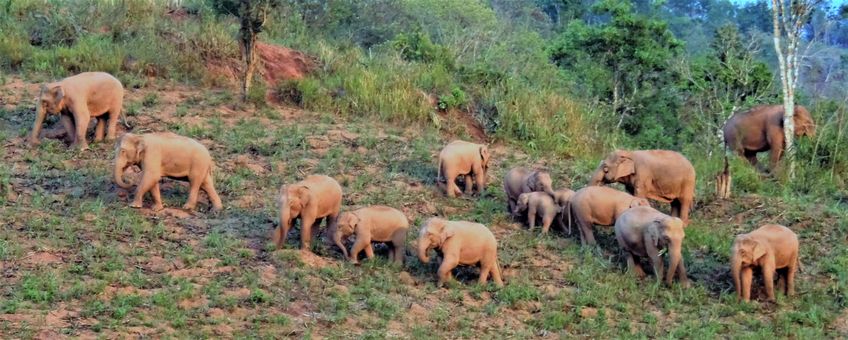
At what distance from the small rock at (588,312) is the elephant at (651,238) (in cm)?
100

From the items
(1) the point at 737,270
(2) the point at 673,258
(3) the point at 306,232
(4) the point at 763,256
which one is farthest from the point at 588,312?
(3) the point at 306,232

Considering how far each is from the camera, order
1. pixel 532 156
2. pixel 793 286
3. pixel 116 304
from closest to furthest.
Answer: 1. pixel 116 304
2. pixel 793 286
3. pixel 532 156

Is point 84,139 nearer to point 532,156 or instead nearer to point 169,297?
point 169,297

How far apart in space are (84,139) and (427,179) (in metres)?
3.99

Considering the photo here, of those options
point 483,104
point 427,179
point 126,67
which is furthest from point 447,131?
point 126,67

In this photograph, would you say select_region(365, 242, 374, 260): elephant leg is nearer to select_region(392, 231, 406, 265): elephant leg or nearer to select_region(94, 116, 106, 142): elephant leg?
select_region(392, 231, 406, 265): elephant leg

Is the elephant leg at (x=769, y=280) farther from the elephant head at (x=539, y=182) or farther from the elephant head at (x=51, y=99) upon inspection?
A: the elephant head at (x=51, y=99)

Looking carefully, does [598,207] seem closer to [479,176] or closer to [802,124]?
[479,176]

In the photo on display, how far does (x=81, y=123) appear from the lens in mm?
13328

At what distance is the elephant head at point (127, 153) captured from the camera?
37.5ft

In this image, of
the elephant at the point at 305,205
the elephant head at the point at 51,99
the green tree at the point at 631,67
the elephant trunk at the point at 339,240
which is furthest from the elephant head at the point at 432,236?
the green tree at the point at 631,67

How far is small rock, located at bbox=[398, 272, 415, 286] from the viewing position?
10.4 m

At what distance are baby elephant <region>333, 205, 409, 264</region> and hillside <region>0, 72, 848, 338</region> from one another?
22 centimetres

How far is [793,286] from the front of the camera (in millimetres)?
11102
